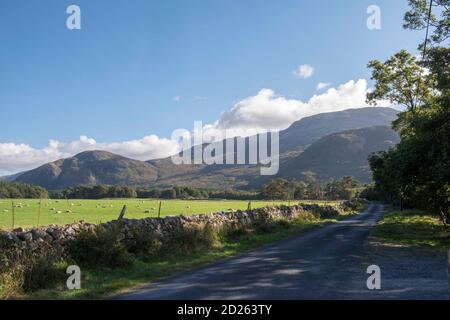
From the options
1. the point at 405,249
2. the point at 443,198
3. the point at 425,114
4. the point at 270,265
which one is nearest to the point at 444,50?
the point at 425,114

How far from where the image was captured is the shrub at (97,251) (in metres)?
15.5

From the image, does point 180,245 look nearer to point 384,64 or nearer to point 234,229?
point 234,229

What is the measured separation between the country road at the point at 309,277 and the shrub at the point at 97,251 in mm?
2866

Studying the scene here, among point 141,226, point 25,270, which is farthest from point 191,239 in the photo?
point 25,270

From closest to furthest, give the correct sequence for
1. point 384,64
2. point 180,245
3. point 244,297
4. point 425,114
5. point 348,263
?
1. point 244,297
2. point 348,263
3. point 180,245
4. point 425,114
5. point 384,64

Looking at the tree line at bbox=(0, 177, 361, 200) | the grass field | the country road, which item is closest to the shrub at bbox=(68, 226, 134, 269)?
the country road

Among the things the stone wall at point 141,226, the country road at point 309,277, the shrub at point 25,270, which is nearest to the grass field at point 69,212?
the stone wall at point 141,226

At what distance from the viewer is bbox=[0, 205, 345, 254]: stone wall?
557 inches

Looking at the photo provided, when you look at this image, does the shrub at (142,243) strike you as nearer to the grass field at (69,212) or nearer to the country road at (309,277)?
the country road at (309,277)

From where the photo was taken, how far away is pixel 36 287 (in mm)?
12516

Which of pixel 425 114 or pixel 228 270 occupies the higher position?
pixel 425 114

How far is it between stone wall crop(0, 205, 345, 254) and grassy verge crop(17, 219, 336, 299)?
1.45 m

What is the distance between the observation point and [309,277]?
44.4 feet
